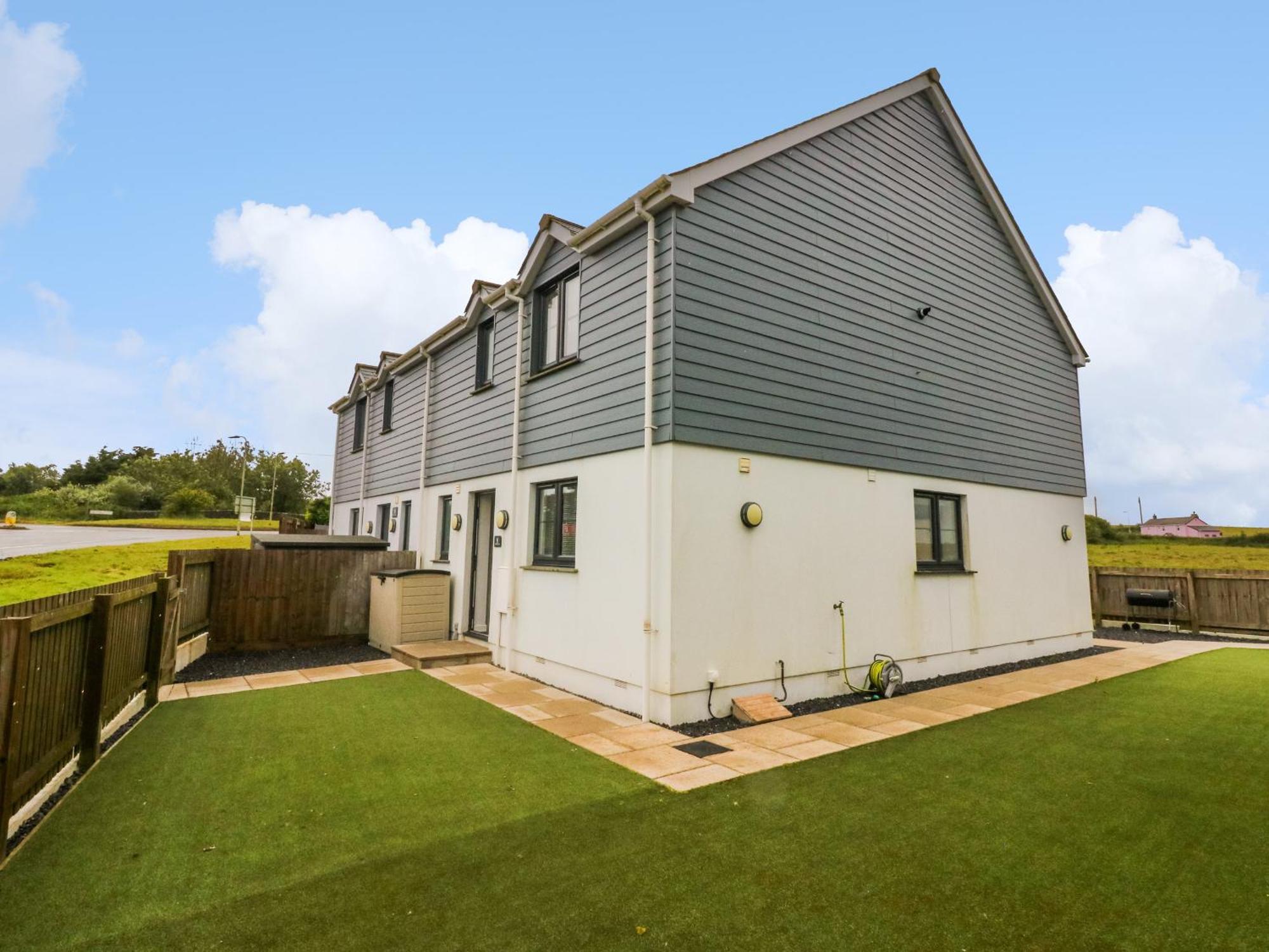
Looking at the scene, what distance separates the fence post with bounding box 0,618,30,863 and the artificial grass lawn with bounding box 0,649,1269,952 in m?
0.34

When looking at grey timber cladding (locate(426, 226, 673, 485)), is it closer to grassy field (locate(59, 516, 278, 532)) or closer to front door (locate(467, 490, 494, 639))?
front door (locate(467, 490, 494, 639))

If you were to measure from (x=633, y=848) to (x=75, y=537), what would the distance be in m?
39.9

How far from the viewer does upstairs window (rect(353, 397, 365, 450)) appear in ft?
55.2

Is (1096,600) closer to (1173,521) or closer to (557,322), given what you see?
(557,322)

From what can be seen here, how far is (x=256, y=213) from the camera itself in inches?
684

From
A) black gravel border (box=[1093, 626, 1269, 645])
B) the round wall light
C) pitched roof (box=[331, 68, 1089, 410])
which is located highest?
pitched roof (box=[331, 68, 1089, 410])

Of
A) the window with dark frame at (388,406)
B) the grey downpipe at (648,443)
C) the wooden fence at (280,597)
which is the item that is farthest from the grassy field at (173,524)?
the grey downpipe at (648,443)

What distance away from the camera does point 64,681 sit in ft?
13.7

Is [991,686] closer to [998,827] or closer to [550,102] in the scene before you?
[998,827]

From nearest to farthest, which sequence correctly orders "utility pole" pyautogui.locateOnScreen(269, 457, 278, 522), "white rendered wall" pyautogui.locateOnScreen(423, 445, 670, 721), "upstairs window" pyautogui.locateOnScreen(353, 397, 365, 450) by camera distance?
"white rendered wall" pyautogui.locateOnScreen(423, 445, 670, 721) → "upstairs window" pyautogui.locateOnScreen(353, 397, 365, 450) → "utility pole" pyautogui.locateOnScreen(269, 457, 278, 522)

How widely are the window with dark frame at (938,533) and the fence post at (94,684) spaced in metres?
8.91

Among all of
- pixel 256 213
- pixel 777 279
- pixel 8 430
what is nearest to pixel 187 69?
pixel 256 213

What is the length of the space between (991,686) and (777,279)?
5.84m

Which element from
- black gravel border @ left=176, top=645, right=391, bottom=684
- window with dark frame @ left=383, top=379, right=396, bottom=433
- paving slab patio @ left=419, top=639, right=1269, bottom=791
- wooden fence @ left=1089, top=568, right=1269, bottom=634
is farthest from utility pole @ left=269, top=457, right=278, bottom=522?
wooden fence @ left=1089, top=568, right=1269, bottom=634
